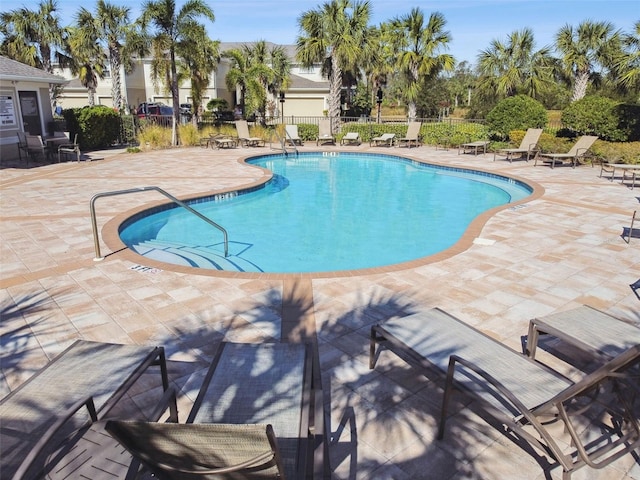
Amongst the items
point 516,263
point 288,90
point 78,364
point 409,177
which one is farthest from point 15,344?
point 288,90

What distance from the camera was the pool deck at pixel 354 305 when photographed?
10.4ft

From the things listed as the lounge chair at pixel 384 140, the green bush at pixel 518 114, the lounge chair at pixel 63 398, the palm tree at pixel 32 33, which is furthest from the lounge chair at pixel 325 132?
the lounge chair at pixel 63 398

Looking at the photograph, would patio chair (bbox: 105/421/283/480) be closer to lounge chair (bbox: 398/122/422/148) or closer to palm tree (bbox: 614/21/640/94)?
palm tree (bbox: 614/21/640/94)

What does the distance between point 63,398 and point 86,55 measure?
30907 millimetres

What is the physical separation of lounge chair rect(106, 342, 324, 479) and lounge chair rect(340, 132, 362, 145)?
20.7 meters

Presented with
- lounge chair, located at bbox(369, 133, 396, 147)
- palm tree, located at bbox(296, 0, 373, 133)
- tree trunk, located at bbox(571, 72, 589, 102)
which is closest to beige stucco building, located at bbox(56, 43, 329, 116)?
palm tree, located at bbox(296, 0, 373, 133)

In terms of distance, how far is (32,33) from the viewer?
27.4 meters

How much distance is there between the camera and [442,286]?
5812 mm

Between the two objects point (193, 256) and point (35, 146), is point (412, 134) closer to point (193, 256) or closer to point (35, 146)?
point (35, 146)

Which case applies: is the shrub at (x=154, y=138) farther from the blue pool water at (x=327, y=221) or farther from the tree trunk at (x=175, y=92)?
the blue pool water at (x=327, y=221)

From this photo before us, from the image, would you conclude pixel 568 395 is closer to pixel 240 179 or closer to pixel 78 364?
pixel 78 364

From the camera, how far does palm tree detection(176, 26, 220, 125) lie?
66.8 ft

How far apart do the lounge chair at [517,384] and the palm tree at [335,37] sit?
73.4 feet

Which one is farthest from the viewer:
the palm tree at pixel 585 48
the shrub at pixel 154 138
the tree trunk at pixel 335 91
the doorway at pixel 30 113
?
the palm tree at pixel 585 48
